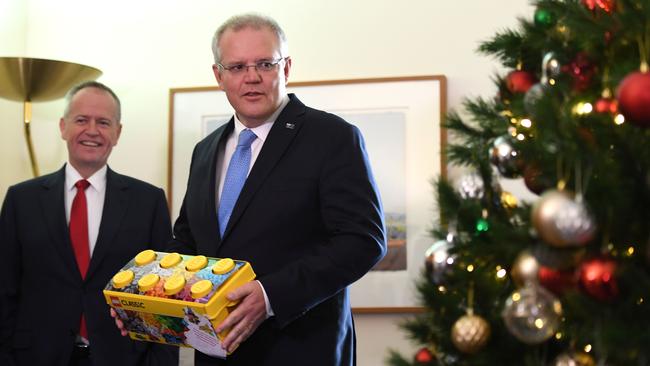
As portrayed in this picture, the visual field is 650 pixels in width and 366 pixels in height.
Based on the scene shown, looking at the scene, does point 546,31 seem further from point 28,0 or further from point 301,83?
point 28,0

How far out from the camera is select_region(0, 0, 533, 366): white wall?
309cm

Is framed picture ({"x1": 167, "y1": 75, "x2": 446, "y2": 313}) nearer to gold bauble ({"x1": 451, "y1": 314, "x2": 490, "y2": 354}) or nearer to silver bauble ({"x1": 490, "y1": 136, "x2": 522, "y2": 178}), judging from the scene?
silver bauble ({"x1": 490, "y1": 136, "x2": 522, "y2": 178})

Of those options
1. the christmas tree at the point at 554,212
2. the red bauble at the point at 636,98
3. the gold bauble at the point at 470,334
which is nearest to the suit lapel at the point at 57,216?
the christmas tree at the point at 554,212

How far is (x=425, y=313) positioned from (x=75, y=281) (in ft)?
5.02

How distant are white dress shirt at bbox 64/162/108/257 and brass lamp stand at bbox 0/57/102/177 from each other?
472 millimetres

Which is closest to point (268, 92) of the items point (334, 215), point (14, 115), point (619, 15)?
point (334, 215)

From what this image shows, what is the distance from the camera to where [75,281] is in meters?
2.53

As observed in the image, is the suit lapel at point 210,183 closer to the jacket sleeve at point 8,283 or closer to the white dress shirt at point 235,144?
the white dress shirt at point 235,144

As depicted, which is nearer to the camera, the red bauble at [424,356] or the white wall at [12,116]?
the red bauble at [424,356]

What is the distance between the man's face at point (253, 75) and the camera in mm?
2053

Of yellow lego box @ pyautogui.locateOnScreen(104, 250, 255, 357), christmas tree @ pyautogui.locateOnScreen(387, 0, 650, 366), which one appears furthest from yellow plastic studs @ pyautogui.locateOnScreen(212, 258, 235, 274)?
christmas tree @ pyautogui.locateOnScreen(387, 0, 650, 366)

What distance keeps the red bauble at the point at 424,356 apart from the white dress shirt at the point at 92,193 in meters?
1.62

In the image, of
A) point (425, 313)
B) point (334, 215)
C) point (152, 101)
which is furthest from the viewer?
point (152, 101)

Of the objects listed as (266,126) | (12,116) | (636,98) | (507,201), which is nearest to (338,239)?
(266,126)
